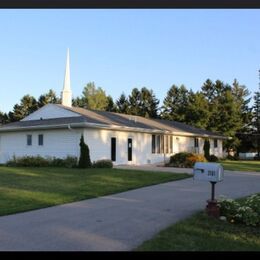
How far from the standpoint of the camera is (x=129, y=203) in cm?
1118

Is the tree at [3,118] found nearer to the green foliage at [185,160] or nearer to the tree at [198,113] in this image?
the tree at [198,113]

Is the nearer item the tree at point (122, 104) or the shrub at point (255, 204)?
the shrub at point (255, 204)

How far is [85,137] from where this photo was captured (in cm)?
2603

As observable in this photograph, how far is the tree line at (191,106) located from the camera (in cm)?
5178

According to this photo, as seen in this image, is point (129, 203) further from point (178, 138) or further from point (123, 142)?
point (178, 138)

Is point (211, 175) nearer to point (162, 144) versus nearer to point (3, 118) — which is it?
point (162, 144)

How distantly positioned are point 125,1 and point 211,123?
4874cm

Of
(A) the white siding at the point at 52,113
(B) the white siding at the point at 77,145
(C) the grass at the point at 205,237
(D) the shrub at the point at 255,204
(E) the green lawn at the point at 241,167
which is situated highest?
(A) the white siding at the point at 52,113

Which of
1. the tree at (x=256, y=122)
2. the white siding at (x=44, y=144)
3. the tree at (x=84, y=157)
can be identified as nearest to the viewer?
the tree at (x=84, y=157)

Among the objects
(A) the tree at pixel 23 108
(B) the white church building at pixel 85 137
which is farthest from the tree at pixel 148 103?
(B) the white church building at pixel 85 137

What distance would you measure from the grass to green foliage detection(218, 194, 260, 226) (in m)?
0.18

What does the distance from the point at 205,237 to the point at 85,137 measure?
63.3 feet

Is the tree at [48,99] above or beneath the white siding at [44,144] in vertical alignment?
above

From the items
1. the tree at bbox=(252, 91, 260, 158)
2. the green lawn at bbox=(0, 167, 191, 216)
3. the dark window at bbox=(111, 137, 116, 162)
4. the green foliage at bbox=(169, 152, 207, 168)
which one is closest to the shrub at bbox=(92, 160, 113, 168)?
the dark window at bbox=(111, 137, 116, 162)
